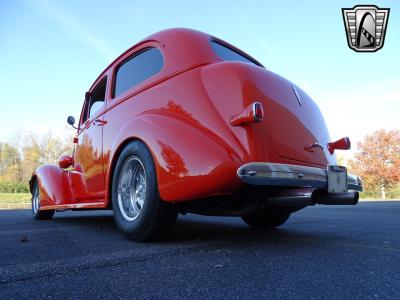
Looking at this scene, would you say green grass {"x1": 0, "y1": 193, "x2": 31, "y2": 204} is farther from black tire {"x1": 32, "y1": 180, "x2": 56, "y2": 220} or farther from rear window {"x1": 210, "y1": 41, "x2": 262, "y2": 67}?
rear window {"x1": 210, "y1": 41, "x2": 262, "y2": 67}

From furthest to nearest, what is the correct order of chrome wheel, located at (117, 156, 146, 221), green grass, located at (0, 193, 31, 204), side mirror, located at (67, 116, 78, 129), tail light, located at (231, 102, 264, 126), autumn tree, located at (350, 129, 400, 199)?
autumn tree, located at (350, 129, 400, 199) < green grass, located at (0, 193, 31, 204) < side mirror, located at (67, 116, 78, 129) < chrome wheel, located at (117, 156, 146, 221) < tail light, located at (231, 102, 264, 126)

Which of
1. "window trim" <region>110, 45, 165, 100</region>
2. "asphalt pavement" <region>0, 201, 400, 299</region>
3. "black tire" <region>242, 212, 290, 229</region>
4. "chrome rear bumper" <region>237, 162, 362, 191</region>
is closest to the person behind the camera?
"asphalt pavement" <region>0, 201, 400, 299</region>

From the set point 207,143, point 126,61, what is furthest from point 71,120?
point 207,143

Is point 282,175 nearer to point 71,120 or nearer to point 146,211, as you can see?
point 146,211

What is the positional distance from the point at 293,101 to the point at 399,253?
1.36 meters

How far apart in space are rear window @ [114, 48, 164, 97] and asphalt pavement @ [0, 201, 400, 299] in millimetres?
1527

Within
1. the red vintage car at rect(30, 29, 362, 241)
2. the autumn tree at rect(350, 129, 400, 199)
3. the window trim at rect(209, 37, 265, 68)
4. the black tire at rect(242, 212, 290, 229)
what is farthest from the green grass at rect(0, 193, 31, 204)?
the autumn tree at rect(350, 129, 400, 199)

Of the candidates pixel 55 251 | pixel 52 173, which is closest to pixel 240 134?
pixel 55 251

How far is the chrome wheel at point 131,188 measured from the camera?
9.44ft

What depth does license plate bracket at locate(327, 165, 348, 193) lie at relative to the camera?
264 centimetres

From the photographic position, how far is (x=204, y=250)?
2301 mm

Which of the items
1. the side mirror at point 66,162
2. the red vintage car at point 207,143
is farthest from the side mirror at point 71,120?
the red vintage car at point 207,143

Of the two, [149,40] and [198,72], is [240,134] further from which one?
[149,40]

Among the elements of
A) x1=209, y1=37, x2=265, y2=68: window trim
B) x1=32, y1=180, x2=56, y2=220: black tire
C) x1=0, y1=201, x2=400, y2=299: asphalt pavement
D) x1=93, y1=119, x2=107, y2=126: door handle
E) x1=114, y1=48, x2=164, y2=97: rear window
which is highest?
x1=209, y1=37, x2=265, y2=68: window trim
